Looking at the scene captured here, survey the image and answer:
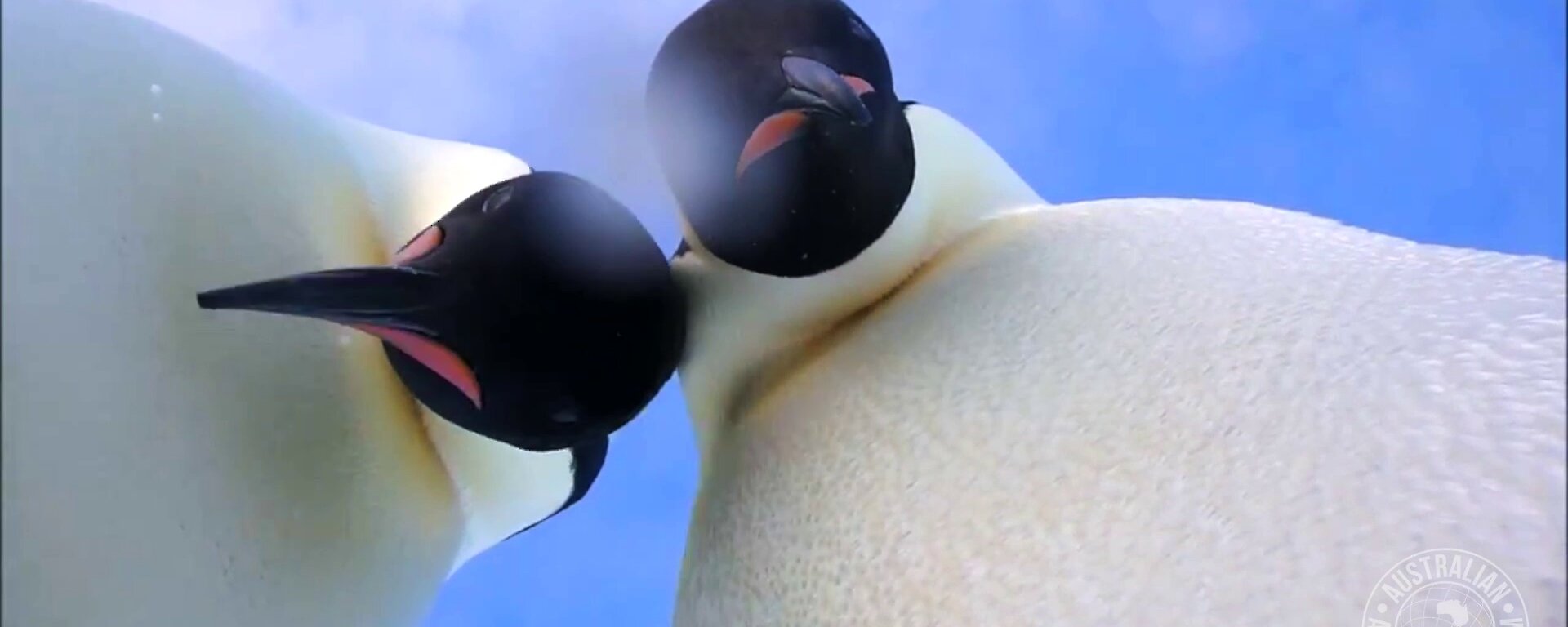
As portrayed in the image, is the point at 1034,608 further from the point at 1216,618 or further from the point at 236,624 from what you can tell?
the point at 236,624

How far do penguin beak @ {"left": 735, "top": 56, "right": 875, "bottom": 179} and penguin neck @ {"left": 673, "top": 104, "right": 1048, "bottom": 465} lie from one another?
0.17 meters

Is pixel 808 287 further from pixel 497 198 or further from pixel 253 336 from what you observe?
pixel 253 336

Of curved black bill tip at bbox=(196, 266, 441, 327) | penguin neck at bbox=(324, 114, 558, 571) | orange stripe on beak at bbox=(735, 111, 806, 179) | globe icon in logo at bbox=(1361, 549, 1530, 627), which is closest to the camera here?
globe icon in logo at bbox=(1361, 549, 1530, 627)

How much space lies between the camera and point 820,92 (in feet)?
2.32

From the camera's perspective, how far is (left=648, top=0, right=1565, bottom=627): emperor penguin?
55 cm

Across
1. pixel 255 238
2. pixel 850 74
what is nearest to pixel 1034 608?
pixel 850 74

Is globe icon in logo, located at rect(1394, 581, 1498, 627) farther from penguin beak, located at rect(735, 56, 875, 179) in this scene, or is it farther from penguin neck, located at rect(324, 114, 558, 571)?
penguin neck, located at rect(324, 114, 558, 571)

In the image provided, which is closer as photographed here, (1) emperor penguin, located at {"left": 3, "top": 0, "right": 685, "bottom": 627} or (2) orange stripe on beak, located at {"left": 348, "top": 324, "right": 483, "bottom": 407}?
(1) emperor penguin, located at {"left": 3, "top": 0, "right": 685, "bottom": 627}

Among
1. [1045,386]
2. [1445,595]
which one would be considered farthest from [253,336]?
[1445,595]

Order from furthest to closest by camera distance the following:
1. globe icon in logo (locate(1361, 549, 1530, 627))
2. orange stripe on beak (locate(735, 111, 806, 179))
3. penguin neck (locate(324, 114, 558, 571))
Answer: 1. penguin neck (locate(324, 114, 558, 571))
2. orange stripe on beak (locate(735, 111, 806, 179))
3. globe icon in logo (locate(1361, 549, 1530, 627))

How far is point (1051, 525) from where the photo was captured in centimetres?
65

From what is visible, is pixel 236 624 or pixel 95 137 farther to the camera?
pixel 236 624

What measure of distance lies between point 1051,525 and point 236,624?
0.45 meters

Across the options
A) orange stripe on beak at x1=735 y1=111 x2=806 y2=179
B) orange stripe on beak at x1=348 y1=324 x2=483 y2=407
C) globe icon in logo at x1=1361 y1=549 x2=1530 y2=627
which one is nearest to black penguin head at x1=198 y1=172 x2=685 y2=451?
orange stripe on beak at x1=348 y1=324 x2=483 y2=407
